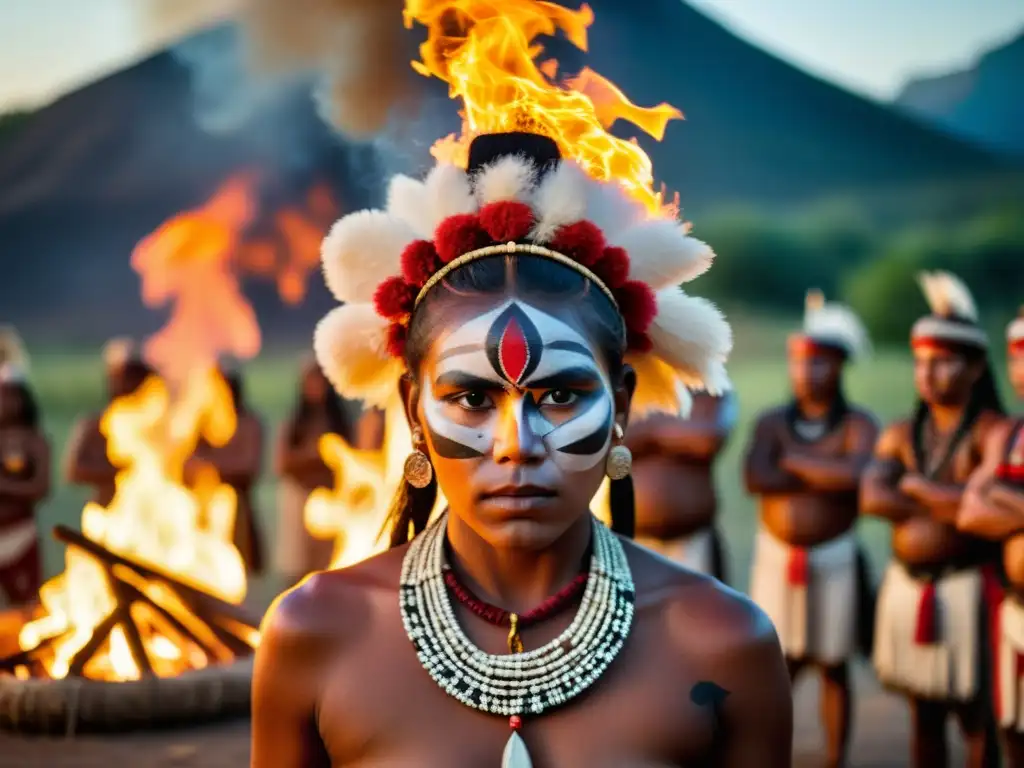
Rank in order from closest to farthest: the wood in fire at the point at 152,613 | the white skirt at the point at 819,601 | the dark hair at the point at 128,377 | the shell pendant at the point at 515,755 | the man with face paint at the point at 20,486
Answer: the shell pendant at the point at 515,755, the white skirt at the point at 819,601, the wood in fire at the point at 152,613, the man with face paint at the point at 20,486, the dark hair at the point at 128,377

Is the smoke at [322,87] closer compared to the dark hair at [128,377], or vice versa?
the smoke at [322,87]

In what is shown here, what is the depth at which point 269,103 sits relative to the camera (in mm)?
17375

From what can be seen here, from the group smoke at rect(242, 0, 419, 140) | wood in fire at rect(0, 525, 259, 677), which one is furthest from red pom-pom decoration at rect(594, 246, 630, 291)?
wood in fire at rect(0, 525, 259, 677)

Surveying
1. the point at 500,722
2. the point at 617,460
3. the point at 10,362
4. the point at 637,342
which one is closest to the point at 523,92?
the point at 637,342

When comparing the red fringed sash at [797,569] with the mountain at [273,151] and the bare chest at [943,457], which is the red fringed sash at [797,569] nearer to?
the bare chest at [943,457]

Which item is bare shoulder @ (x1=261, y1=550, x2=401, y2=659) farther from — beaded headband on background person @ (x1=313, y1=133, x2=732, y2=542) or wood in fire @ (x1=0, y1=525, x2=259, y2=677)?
wood in fire @ (x1=0, y1=525, x2=259, y2=677)

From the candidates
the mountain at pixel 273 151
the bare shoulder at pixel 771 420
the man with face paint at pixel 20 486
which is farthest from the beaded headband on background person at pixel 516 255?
the mountain at pixel 273 151

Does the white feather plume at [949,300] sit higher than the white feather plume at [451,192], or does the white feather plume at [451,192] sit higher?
the white feather plume at [949,300]

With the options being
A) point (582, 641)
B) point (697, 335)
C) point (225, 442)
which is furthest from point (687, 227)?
point (225, 442)

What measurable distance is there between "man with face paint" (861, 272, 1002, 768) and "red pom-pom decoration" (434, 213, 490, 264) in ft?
11.3

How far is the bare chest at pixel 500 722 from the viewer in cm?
216

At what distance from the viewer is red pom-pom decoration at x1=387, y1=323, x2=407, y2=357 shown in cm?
253

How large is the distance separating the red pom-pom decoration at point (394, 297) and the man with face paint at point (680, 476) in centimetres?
389

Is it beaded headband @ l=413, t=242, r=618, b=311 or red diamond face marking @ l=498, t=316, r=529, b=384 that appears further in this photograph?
beaded headband @ l=413, t=242, r=618, b=311
